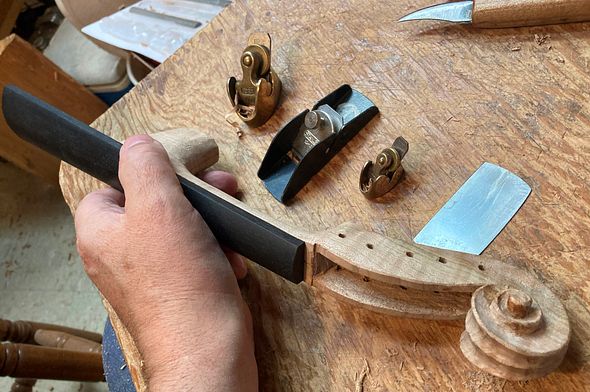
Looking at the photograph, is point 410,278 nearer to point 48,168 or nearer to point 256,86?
point 256,86

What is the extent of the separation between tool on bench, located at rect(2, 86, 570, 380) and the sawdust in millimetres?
65

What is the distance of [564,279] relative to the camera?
0.60 meters

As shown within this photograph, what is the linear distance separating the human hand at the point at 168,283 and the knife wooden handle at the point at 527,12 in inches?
19.5

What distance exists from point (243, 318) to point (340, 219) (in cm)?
19

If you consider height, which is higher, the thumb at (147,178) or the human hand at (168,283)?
the thumb at (147,178)

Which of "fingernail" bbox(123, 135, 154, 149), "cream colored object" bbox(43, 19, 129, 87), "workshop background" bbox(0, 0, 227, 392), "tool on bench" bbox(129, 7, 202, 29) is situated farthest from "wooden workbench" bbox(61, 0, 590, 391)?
"cream colored object" bbox(43, 19, 129, 87)

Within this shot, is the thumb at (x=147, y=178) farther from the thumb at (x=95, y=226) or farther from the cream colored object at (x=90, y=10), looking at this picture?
the cream colored object at (x=90, y=10)

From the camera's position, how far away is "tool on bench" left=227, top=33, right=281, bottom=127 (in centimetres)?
78

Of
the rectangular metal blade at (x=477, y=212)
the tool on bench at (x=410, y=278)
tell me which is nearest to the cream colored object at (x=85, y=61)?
the tool on bench at (x=410, y=278)

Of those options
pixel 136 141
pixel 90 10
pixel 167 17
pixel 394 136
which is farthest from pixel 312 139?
pixel 90 10

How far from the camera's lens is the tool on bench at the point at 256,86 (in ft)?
2.57

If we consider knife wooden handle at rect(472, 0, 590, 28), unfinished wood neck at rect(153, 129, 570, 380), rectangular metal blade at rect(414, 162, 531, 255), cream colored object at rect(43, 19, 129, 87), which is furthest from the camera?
cream colored object at rect(43, 19, 129, 87)

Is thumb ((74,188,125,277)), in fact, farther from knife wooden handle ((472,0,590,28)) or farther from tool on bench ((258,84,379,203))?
knife wooden handle ((472,0,590,28))

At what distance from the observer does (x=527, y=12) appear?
77 centimetres
